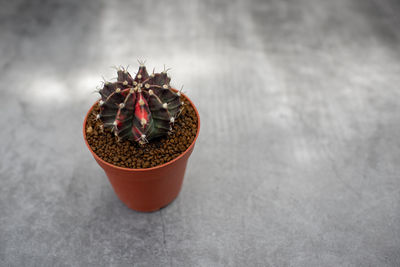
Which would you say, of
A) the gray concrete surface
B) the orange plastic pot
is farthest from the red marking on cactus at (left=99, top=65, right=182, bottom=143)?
the gray concrete surface

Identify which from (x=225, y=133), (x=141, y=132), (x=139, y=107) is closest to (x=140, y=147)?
(x=141, y=132)

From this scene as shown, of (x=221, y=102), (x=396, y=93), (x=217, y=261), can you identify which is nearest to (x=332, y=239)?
(x=217, y=261)

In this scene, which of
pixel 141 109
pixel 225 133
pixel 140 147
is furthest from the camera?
pixel 225 133

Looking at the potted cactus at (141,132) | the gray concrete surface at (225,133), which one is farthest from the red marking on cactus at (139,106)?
the gray concrete surface at (225,133)

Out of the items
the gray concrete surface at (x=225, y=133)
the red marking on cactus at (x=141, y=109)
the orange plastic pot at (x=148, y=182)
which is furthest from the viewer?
the gray concrete surface at (x=225, y=133)

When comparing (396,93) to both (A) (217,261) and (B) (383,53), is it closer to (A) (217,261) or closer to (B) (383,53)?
(B) (383,53)

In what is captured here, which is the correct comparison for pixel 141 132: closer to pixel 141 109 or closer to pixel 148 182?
pixel 141 109

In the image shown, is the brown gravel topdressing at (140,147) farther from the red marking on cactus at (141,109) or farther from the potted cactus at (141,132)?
the red marking on cactus at (141,109)
